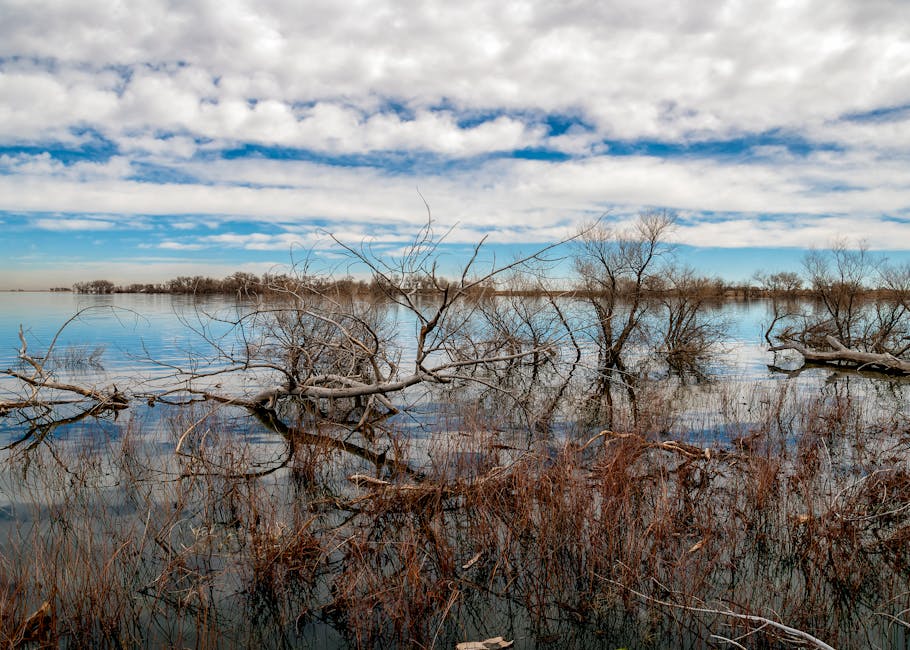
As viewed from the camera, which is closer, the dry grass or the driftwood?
the dry grass

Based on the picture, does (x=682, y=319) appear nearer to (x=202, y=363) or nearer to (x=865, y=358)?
(x=865, y=358)

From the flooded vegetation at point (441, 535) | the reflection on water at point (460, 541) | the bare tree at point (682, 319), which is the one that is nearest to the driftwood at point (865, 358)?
the bare tree at point (682, 319)

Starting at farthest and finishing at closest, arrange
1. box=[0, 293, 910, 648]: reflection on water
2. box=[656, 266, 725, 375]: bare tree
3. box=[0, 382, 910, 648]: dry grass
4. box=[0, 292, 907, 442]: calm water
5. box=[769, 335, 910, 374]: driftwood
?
box=[656, 266, 725, 375]: bare tree, box=[769, 335, 910, 374]: driftwood, box=[0, 292, 907, 442]: calm water, box=[0, 293, 910, 648]: reflection on water, box=[0, 382, 910, 648]: dry grass

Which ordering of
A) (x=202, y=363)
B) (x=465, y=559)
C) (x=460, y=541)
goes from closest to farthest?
(x=465, y=559), (x=460, y=541), (x=202, y=363)

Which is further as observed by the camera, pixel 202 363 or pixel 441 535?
pixel 202 363

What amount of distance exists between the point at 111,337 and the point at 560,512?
32.9m

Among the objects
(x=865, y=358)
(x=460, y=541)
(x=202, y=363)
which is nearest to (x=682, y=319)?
(x=865, y=358)

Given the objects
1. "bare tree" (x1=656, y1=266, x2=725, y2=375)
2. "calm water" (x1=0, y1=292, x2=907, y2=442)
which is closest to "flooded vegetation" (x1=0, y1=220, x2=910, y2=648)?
"calm water" (x1=0, y1=292, x2=907, y2=442)

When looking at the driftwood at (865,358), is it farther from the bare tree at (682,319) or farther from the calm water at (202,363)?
the bare tree at (682,319)

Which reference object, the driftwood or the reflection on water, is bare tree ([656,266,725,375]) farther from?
the reflection on water

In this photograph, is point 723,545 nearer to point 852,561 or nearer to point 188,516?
point 852,561

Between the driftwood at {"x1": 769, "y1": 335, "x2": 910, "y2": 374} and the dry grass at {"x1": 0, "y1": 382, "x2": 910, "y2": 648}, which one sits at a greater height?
the driftwood at {"x1": 769, "y1": 335, "x2": 910, "y2": 374}

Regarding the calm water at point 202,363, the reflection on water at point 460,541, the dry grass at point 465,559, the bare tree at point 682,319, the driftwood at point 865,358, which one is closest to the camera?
the dry grass at point 465,559

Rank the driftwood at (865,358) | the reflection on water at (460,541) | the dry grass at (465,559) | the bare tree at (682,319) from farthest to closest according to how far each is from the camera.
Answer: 1. the bare tree at (682,319)
2. the driftwood at (865,358)
3. the reflection on water at (460,541)
4. the dry grass at (465,559)
